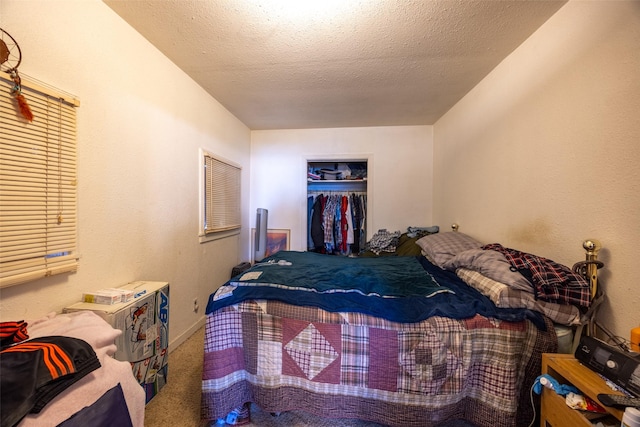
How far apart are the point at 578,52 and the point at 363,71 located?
126 centimetres

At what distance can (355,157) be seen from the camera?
3.32 metres

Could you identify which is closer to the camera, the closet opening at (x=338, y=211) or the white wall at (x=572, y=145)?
the white wall at (x=572, y=145)

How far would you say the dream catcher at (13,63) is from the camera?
0.91 m

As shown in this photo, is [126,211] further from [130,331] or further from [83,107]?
[130,331]

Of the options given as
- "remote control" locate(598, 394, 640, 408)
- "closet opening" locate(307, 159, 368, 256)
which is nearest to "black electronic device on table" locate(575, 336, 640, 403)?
"remote control" locate(598, 394, 640, 408)

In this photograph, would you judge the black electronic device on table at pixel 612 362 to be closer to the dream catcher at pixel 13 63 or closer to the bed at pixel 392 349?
the bed at pixel 392 349

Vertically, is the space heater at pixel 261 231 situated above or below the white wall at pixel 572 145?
below

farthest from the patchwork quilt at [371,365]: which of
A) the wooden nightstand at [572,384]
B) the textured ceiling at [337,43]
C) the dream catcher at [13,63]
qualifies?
the textured ceiling at [337,43]

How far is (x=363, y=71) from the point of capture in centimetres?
190

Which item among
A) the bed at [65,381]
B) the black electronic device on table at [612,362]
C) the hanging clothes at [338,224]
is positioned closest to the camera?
the bed at [65,381]

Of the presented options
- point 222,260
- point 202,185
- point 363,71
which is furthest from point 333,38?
point 222,260

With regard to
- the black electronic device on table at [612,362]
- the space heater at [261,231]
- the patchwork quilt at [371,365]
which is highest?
the space heater at [261,231]

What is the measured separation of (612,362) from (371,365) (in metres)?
0.87

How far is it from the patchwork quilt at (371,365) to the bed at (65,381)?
0.43 m
